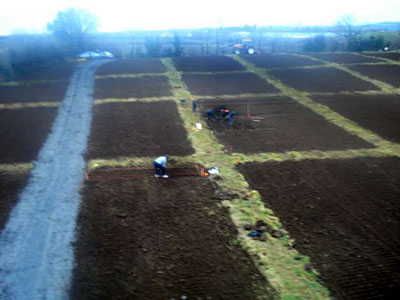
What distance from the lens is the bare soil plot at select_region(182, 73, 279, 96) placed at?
2564cm

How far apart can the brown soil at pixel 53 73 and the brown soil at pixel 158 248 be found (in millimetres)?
22011

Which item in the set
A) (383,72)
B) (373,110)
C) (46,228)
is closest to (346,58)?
(383,72)

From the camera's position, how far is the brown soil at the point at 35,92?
914 inches

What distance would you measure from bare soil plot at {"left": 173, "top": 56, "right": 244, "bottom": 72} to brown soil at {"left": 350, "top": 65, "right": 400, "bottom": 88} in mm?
11674

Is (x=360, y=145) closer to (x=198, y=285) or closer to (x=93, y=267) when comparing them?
(x=198, y=285)

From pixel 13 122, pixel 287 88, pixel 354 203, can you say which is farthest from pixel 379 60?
pixel 13 122

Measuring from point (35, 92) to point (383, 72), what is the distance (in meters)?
30.4

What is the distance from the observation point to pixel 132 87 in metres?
26.6

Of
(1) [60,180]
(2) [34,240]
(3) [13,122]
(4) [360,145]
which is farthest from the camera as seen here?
(3) [13,122]

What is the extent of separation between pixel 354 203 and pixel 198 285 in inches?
238

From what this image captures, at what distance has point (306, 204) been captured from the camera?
1053cm

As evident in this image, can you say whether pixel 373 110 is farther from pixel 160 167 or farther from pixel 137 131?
pixel 160 167

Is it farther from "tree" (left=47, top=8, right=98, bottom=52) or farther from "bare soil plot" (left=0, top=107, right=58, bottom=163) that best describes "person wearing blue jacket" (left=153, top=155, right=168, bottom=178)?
"tree" (left=47, top=8, right=98, bottom=52)

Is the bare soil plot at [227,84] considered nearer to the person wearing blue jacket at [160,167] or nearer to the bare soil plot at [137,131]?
the bare soil plot at [137,131]
